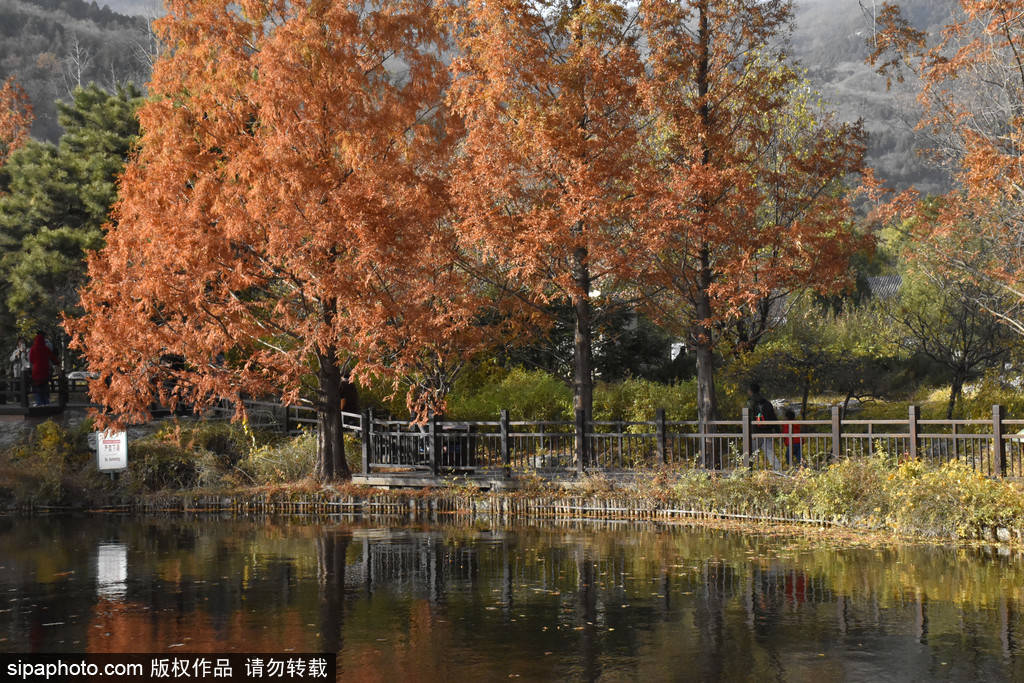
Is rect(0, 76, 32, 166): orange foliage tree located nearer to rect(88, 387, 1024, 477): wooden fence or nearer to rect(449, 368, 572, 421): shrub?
rect(88, 387, 1024, 477): wooden fence

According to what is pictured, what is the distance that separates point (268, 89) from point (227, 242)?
9.20 feet

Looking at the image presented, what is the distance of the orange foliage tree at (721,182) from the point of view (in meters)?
19.1

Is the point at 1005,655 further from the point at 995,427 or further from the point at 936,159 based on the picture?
the point at 936,159

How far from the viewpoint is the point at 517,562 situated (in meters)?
13.3

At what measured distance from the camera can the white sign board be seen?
20.3m

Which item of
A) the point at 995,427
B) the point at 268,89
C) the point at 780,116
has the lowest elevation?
the point at 995,427

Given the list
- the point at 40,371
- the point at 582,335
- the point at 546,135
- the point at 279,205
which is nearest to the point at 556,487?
the point at 582,335

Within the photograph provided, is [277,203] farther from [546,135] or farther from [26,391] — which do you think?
[26,391]

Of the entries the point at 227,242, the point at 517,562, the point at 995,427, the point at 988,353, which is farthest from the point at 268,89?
the point at 988,353

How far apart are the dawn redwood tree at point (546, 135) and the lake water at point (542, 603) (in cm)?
551

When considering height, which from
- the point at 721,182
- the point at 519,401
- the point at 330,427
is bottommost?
the point at 330,427

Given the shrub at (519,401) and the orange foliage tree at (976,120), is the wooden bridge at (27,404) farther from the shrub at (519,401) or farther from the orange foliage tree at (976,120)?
the orange foliage tree at (976,120)

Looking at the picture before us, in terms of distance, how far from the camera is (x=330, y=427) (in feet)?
67.6

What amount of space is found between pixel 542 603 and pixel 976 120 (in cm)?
1727
